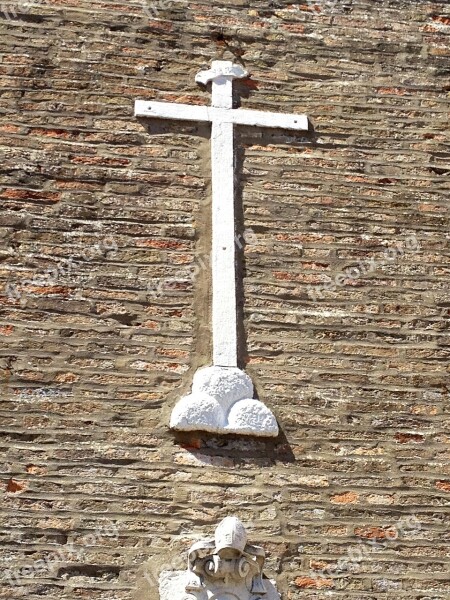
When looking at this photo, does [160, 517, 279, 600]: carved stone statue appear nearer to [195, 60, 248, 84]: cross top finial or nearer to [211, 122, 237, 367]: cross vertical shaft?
[211, 122, 237, 367]: cross vertical shaft

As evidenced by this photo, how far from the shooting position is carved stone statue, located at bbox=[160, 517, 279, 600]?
5379mm

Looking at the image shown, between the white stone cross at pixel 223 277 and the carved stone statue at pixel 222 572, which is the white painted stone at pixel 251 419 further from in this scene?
the carved stone statue at pixel 222 572

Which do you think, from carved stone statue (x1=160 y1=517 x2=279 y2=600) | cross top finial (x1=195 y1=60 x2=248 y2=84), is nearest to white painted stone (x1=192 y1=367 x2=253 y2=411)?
carved stone statue (x1=160 y1=517 x2=279 y2=600)

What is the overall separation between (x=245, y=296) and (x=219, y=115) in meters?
0.99

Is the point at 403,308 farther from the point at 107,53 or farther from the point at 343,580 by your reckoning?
the point at 107,53

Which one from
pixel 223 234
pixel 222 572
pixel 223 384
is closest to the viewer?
pixel 222 572

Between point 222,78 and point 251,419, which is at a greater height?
point 222,78

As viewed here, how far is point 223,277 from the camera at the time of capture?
6258 millimetres

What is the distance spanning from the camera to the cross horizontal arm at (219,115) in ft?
21.9

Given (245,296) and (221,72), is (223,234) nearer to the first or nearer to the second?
(245,296)

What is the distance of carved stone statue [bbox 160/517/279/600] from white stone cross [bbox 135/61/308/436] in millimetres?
547

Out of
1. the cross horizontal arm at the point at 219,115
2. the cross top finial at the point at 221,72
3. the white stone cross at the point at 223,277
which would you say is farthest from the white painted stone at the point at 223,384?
the cross top finial at the point at 221,72

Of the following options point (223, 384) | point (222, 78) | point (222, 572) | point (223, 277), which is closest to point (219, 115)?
point (222, 78)

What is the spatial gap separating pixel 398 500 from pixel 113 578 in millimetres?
1250
